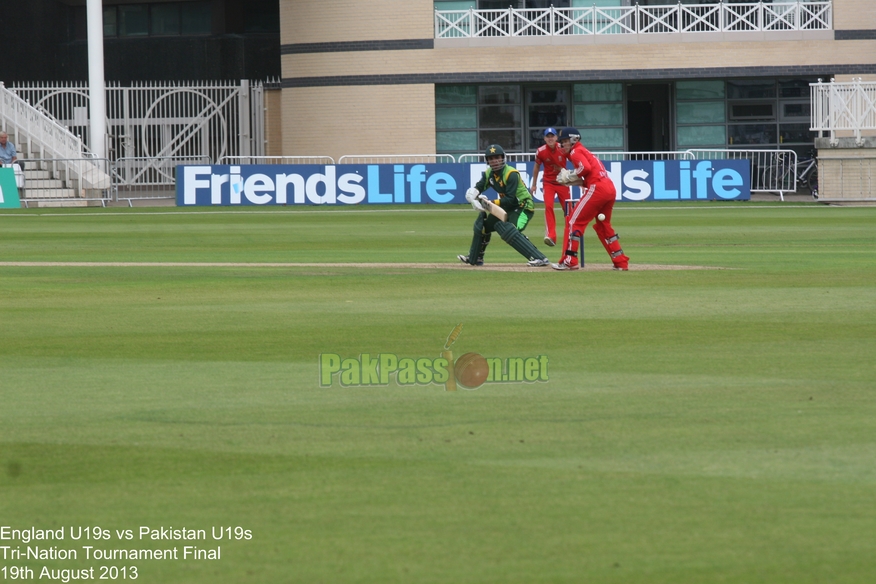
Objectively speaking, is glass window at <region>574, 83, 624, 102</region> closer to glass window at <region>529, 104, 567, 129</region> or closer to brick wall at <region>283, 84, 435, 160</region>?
glass window at <region>529, 104, 567, 129</region>

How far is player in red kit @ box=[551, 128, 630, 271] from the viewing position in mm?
15234

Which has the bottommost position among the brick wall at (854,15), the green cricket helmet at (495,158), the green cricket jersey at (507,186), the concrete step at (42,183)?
the green cricket jersey at (507,186)

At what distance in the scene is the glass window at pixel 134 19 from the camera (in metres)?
44.5

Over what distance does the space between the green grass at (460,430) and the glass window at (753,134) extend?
82.3 feet

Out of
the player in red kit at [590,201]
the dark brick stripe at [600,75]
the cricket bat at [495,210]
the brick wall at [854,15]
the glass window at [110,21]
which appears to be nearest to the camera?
the player in red kit at [590,201]

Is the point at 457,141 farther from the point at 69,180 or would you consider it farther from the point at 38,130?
the point at 38,130

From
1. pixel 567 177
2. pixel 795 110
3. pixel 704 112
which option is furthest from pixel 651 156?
pixel 567 177

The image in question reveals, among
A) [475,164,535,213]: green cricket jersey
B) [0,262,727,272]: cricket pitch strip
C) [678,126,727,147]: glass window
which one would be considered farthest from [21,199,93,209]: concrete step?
[475,164,535,213]: green cricket jersey

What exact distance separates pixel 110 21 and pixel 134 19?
3.02 ft

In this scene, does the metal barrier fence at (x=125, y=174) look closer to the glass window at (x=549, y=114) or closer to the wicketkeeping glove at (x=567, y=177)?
the glass window at (x=549, y=114)

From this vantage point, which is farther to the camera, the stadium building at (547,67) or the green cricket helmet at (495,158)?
the stadium building at (547,67)

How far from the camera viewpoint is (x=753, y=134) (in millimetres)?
38625

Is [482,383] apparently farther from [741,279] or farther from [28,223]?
Answer: [28,223]

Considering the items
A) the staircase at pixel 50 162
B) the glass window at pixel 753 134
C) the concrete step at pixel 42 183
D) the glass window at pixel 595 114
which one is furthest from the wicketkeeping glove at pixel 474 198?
the glass window at pixel 753 134
